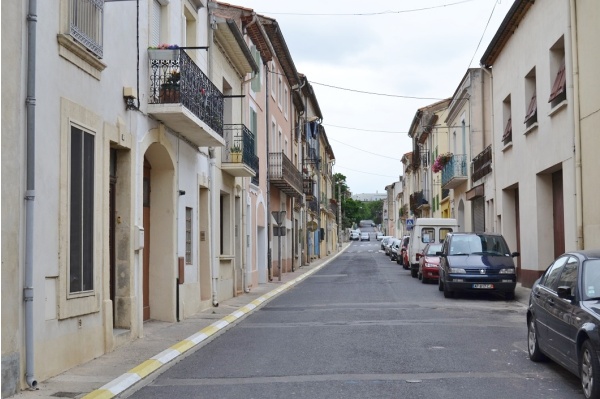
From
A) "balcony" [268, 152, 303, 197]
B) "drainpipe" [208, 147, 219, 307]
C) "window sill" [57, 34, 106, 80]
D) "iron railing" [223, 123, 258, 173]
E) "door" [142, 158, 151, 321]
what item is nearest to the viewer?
"window sill" [57, 34, 106, 80]

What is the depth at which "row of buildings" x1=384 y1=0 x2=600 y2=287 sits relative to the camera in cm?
1609

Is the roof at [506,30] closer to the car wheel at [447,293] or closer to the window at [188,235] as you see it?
the car wheel at [447,293]

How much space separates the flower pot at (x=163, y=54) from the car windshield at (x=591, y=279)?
7851mm

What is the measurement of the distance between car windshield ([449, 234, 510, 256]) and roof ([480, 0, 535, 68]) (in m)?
6.39

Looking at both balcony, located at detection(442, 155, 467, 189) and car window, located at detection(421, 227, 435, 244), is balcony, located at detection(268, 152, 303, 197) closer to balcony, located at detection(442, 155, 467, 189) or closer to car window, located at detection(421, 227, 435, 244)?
car window, located at detection(421, 227, 435, 244)

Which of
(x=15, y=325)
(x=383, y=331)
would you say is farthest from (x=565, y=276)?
(x=15, y=325)

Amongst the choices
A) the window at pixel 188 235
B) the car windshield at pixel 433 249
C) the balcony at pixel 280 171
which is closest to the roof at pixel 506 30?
the car windshield at pixel 433 249

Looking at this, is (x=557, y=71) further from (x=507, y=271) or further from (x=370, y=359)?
(x=370, y=359)

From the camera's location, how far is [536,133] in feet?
67.3

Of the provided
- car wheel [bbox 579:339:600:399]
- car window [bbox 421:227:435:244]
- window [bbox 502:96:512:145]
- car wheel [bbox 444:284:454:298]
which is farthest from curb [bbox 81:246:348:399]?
car window [bbox 421:227:435:244]

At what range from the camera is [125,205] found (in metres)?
11.8

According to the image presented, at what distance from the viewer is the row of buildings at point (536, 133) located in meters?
16.1

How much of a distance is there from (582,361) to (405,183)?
75.3 meters

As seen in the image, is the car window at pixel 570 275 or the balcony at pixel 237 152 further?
the balcony at pixel 237 152
